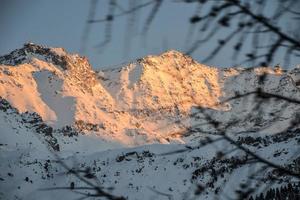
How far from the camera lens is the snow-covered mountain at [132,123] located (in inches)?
77.9

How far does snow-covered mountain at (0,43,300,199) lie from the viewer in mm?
1979

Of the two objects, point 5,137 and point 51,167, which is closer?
point 51,167

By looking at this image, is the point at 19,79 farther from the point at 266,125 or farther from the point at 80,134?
the point at 266,125

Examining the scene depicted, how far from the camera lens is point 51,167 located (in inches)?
2180

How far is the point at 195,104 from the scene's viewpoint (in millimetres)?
1882

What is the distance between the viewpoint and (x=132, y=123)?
159 metres

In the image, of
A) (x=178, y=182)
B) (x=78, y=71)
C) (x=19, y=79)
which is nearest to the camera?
(x=178, y=182)

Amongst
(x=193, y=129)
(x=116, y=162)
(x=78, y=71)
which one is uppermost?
(x=78, y=71)

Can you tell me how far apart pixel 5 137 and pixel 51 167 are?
27.1m

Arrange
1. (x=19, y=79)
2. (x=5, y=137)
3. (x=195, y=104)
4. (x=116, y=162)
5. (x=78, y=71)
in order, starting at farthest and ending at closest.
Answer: (x=78, y=71)
(x=19, y=79)
(x=5, y=137)
(x=116, y=162)
(x=195, y=104)

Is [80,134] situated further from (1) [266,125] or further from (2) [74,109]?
(1) [266,125]

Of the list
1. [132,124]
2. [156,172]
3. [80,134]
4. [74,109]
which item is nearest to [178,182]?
[156,172]

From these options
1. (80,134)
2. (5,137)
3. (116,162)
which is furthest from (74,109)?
(116,162)

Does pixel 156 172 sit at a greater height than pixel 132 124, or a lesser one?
lesser
